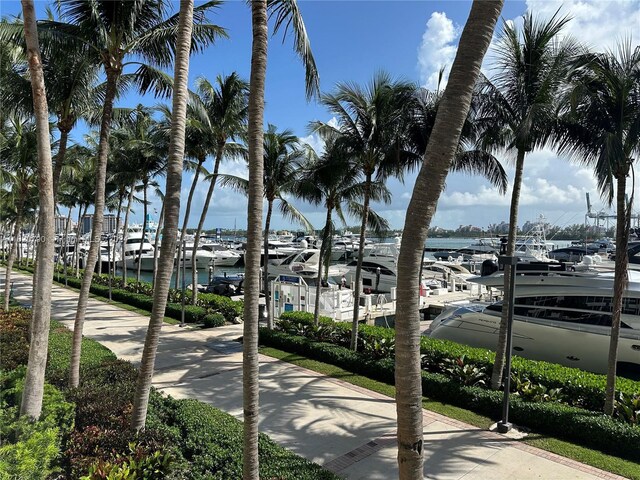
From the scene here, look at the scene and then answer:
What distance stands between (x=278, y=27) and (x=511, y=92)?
5570 millimetres

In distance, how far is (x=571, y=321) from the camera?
10.4 meters

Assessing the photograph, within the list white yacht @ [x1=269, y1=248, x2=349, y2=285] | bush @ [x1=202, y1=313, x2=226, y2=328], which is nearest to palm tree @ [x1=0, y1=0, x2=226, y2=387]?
bush @ [x1=202, y1=313, x2=226, y2=328]

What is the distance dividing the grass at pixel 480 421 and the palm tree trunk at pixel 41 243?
634 cm

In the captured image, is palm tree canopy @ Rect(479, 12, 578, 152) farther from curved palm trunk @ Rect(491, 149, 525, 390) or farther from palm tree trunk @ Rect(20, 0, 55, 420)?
palm tree trunk @ Rect(20, 0, 55, 420)

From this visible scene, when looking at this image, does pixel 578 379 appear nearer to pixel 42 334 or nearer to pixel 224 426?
pixel 224 426

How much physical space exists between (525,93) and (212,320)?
42.0ft

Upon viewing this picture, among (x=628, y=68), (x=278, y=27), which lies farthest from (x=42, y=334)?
(x=628, y=68)

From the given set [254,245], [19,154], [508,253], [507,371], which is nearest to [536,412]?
[507,371]

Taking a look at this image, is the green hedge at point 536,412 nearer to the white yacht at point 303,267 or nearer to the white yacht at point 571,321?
the white yacht at point 571,321

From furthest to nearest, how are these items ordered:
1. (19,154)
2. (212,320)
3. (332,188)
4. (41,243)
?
(212,320), (19,154), (332,188), (41,243)

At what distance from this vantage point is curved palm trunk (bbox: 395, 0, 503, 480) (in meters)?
2.94

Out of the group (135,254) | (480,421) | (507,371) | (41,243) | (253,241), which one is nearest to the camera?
(253,241)

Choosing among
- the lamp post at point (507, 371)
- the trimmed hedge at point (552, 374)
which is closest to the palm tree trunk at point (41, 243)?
the lamp post at point (507, 371)

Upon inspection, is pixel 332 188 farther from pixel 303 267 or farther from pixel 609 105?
pixel 303 267
